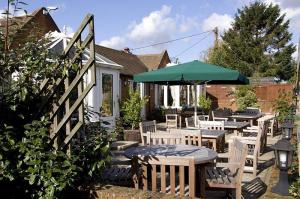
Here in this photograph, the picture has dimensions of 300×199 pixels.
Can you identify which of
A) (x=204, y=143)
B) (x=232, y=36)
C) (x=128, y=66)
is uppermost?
(x=232, y=36)

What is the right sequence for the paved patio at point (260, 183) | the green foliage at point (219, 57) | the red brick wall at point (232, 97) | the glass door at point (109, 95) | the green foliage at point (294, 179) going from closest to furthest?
1. the green foliage at point (294, 179)
2. the paved patio at point (260, 183)
3. the glass door at point (109, 95)
4. the red brick wall at point (232, 97)
5. the green foliage at point (219, 57)

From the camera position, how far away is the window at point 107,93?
13102 millimetres

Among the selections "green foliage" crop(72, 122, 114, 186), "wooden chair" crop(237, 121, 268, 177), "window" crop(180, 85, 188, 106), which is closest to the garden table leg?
"green foliage" crop(72, 122, 114, 186)

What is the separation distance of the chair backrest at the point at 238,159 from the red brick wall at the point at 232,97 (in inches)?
764

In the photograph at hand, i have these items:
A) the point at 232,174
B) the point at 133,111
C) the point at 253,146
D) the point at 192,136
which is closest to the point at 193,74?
the point at 192,136

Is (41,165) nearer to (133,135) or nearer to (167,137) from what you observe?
(167,137)

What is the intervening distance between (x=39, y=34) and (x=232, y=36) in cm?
3987

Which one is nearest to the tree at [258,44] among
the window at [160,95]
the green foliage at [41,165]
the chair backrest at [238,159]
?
the window at [160,95]

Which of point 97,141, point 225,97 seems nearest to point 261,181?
point 97,141

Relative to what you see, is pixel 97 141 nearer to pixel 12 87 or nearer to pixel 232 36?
pixel 12 87

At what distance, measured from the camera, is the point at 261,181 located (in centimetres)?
691

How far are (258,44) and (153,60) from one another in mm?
22233

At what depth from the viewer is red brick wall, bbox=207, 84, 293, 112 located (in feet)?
81.4

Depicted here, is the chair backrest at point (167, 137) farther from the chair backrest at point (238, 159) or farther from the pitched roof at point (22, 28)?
the pitched roof at point (22, 28)
